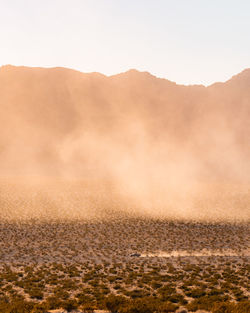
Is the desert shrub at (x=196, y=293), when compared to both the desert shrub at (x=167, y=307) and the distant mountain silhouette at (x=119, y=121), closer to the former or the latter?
the desert shrub at (x=167, y=307)

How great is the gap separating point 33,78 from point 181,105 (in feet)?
278

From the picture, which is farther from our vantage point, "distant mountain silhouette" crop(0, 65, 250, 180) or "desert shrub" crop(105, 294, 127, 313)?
"distant mountain silhouette" crop(0, 65, 250, 180)

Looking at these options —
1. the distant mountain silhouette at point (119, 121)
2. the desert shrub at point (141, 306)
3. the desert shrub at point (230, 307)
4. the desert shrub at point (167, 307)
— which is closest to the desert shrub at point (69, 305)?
the desert shrub at point (141, 306)

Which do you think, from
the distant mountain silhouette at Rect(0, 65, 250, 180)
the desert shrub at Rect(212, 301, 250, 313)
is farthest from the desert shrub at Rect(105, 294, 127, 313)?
the distant mountain silhouette at Rect(0, 65, 250, 180)

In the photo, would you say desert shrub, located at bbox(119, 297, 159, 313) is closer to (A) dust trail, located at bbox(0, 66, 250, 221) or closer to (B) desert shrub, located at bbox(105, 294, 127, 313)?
(B) desert shrub, located at bbox(105, 294, 127, 313)

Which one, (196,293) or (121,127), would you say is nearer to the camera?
(196,293)

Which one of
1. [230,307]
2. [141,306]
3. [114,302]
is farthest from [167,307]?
[230,307]

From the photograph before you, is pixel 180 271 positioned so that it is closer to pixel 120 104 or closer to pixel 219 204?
pixel 219 204

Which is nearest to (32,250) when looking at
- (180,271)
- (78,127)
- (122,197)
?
(180,271)

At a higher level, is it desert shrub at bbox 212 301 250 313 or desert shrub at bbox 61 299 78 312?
desert shrub at bbox 212 301 250 313

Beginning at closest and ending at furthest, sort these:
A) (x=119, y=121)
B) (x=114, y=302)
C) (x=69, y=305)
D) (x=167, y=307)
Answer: (x=167, y=307) < (x=69, y=305) < (x=114, y=302) < (x=119, y=121)

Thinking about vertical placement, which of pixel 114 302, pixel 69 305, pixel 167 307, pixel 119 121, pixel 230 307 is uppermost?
pixel 119 121

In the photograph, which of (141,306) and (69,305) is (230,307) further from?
(69,305)

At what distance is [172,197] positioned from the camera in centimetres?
6391
